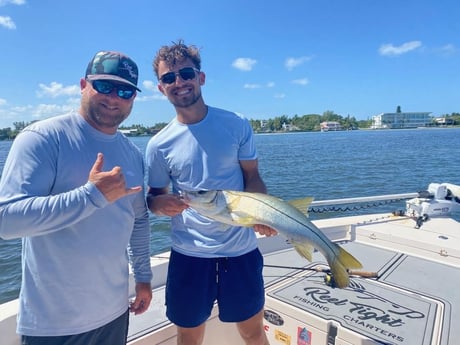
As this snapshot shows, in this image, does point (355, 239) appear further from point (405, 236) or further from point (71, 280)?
point (71, 280)

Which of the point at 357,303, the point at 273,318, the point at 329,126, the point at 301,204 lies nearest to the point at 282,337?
the point at 273,318

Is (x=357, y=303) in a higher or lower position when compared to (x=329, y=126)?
lower

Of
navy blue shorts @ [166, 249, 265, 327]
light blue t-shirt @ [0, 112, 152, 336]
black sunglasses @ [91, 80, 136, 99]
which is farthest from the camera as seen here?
navy blue shorts @ [166, 249, 265, 327]

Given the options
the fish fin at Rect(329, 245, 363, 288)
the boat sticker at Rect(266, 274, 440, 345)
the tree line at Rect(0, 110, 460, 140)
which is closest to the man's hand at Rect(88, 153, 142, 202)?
the fish fin at Rect(329, 245, 363, 288)

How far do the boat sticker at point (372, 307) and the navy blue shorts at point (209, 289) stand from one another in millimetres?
494

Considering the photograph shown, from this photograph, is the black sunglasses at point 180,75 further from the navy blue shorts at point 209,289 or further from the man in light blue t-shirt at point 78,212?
the navy blue shorts at point 209,289

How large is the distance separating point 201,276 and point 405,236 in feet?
8.71

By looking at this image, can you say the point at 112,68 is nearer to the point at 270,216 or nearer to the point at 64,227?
the point at 64,227

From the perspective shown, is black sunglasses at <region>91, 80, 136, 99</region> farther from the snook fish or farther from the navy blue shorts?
the navy blue shorts

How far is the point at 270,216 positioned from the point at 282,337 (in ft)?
3.98

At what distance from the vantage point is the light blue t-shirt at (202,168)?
7.36ft

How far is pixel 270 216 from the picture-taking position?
1990mm

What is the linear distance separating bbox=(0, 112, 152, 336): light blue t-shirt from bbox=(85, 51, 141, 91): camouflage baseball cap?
0.26 metres

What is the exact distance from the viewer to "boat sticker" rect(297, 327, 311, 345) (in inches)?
97.4
